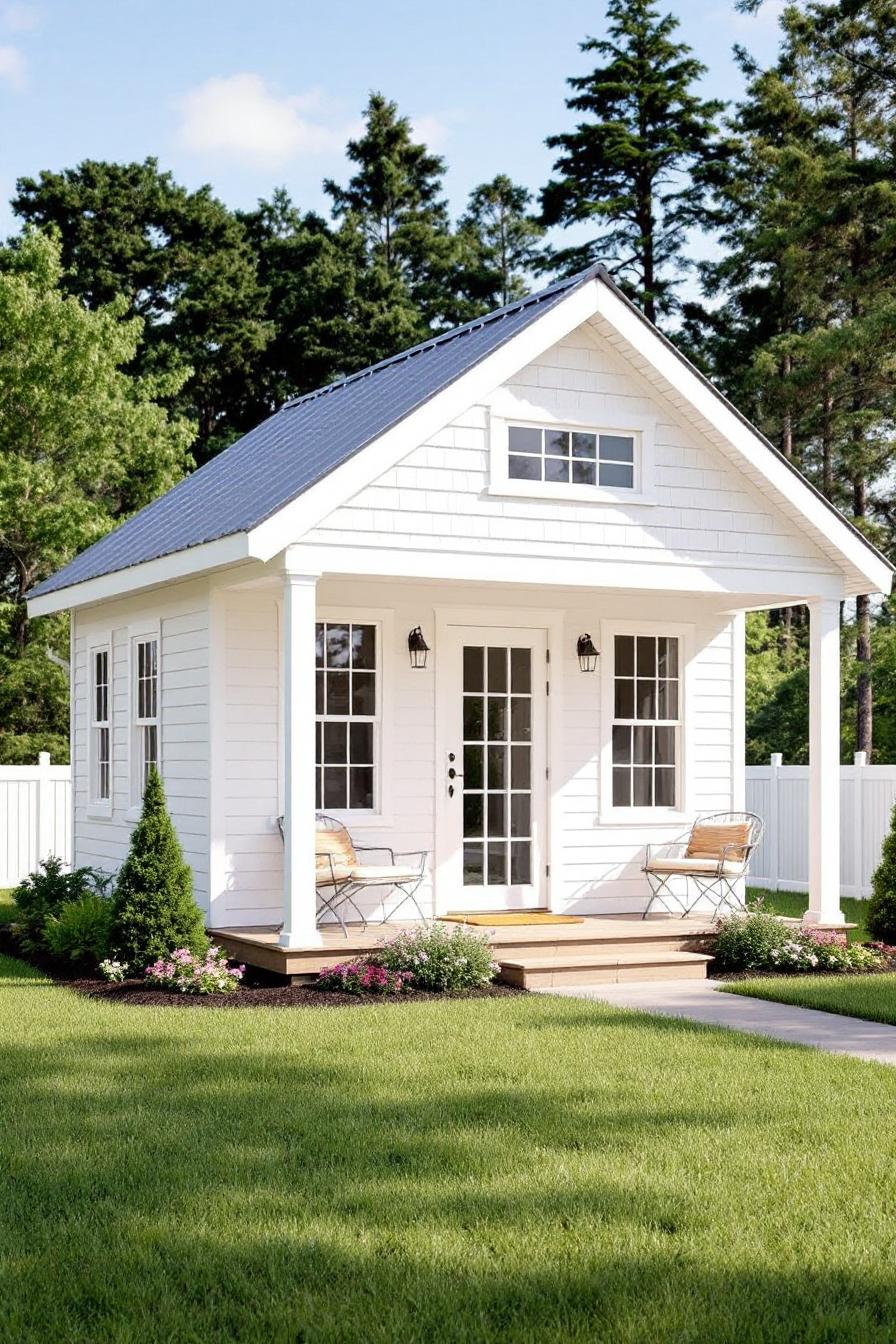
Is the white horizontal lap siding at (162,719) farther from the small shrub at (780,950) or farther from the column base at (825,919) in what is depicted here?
the column base at (825,919)

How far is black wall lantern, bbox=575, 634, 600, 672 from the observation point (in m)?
13.5

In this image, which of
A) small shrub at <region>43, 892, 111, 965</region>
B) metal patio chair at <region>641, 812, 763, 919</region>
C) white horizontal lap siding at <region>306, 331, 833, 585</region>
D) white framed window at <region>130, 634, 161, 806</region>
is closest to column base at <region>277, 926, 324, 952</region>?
small shrub at <region>43, 892, 111, 965</region>

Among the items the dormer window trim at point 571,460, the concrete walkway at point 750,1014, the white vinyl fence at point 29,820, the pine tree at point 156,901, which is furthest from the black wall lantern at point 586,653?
the white vinyl fence at point 29,820

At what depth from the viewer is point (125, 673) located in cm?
1434

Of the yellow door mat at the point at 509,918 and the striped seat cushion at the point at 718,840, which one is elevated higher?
the striped seat cushion at the point at 718,840

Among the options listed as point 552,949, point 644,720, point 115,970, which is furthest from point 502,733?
point 115,970

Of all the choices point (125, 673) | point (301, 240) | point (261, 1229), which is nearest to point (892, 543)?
point (301, 240)

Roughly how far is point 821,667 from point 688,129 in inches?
913

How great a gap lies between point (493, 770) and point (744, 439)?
3.44 meters

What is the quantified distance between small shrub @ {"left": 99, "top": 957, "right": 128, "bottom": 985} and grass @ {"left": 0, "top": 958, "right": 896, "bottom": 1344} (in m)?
2.07

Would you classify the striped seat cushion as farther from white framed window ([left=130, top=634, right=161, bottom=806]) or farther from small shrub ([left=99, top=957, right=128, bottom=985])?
small shrub ([left=99, top=957, right=128, bottom=985])

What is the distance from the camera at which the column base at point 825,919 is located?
12.7 metres

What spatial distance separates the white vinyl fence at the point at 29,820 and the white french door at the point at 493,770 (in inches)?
294

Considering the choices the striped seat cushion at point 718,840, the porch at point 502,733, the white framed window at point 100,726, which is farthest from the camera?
the white framed window at point 100,726
